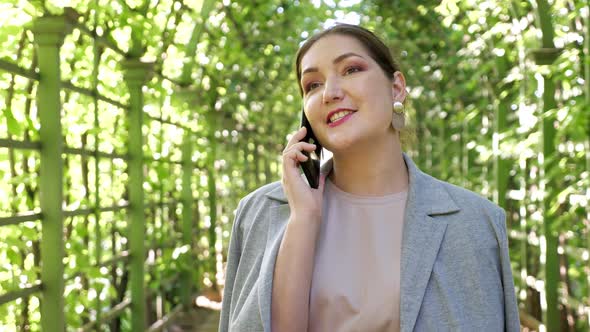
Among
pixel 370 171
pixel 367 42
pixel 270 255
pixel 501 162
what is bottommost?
pixel 270 255

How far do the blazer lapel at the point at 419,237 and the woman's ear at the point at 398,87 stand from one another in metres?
0.22

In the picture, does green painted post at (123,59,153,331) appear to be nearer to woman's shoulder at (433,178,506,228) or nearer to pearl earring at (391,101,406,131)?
pearl earring at (391,101,406,131)

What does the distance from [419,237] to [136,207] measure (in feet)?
12.7

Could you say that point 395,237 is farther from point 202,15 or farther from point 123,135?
point 202,15

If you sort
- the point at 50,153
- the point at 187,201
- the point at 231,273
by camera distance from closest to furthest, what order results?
the point at 231,273 < the point at 50,153 < the point at 187,201

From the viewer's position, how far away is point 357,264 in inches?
75.2

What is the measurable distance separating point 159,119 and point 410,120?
168 inches

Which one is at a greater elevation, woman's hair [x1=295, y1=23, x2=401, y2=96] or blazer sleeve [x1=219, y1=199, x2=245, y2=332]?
woman's hair [x1=295, y1=23, x2=401, y2=96]

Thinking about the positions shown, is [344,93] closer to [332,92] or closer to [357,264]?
[332,92]

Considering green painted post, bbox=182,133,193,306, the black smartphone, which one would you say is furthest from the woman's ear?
green painted post, bbox=182,133,193,306

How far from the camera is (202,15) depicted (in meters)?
6.23

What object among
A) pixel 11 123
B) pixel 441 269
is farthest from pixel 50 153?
pixel 441 269

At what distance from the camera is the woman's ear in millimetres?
2121

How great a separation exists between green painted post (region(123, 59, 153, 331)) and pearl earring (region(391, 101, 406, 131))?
355 cm
